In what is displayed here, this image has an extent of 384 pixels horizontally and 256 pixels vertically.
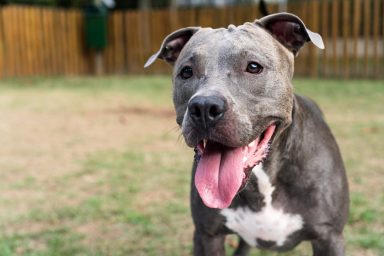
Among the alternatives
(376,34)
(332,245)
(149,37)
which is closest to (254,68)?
(332,245)

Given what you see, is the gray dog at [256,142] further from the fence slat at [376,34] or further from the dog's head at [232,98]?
the fence slat at [376,34]

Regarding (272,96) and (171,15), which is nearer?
(272,96)

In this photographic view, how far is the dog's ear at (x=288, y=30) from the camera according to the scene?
9.64 ft

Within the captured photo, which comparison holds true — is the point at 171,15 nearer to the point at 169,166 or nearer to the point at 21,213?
the point at 169,166

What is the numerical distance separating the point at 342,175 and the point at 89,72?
1629cm

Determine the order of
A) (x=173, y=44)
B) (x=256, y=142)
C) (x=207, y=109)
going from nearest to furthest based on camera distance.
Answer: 1. (x=207, y=109)
2. (x=256, y=142)
3. (x=173, y=44)

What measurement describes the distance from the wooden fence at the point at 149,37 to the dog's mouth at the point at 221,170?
11001mm

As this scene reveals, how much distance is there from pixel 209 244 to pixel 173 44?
1268 mm

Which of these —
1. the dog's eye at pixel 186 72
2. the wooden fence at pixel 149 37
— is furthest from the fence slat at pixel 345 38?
the dog's eye at pixel 186 72

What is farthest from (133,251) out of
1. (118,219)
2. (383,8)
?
(383,8)

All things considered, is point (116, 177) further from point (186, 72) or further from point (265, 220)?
point (186, 72)

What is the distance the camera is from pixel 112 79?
16.6 metres

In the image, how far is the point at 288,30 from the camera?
3.05 meters

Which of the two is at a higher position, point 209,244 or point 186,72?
point 186,72
